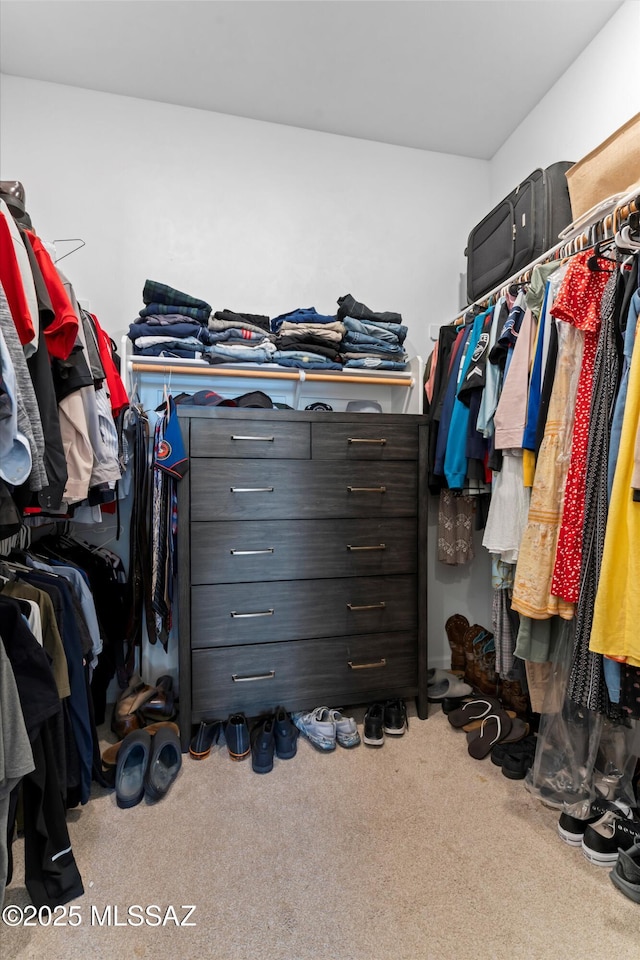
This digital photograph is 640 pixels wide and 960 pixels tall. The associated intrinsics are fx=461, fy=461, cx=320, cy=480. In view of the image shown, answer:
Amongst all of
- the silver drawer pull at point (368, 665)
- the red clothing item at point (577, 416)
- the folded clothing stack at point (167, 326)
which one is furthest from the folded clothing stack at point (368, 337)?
the silver drawer pull at point (368, 665)

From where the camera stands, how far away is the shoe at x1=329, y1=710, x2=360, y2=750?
1.78 metres

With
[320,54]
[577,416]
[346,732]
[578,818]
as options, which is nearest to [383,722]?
[346,732]

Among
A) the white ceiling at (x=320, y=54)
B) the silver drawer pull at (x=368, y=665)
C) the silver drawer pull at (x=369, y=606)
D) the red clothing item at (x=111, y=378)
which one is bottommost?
the silver drawer pull at (x=368, y=665)

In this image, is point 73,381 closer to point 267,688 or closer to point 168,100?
point 267,688

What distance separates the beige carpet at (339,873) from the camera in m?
1.03

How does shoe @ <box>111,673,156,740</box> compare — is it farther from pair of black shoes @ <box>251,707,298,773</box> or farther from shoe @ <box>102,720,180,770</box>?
pair of black shoes @ <box>251,707,298,773</box>

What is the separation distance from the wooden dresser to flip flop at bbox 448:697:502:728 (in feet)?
0.42

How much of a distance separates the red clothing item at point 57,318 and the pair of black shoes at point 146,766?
4.21ft

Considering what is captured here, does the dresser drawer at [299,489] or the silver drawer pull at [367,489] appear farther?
the silver drawer pull at [367,489]

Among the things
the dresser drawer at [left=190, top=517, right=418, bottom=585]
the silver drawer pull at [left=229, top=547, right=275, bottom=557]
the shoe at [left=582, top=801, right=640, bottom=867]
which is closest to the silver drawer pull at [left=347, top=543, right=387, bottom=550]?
the dresser drawer at [left=190, top=517, right=418, bottom=585]

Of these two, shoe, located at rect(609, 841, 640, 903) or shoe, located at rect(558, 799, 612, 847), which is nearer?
shoe, located at rect(609, 841, 640, 903)

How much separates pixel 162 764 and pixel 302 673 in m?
0.57

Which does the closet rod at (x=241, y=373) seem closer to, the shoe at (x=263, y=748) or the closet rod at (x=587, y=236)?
the closet rod at (x=587, y=236)

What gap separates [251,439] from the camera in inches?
A: 68.9
